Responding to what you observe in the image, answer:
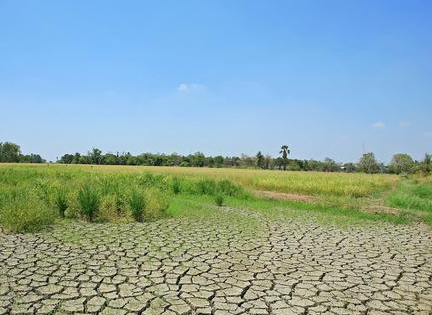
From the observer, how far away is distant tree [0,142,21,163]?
9450 cm

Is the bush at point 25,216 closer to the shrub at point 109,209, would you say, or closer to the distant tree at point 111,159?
the shrub at point 109,209

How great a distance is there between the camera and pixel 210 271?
582 cm

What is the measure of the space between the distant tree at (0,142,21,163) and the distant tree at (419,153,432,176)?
316 ft

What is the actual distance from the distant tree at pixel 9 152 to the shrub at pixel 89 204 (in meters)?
98.7

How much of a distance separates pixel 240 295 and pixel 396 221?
9450mm

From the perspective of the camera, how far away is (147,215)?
426 inches

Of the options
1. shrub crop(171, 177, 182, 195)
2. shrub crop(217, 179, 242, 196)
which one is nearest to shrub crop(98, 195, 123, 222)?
shrub crop(171, 177, 182, 195)

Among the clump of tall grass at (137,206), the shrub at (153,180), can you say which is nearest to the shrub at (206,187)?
the shrub at (153,180)

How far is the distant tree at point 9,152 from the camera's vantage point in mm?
94500

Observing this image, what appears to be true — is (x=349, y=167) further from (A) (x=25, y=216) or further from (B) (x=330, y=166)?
(A) (x=25, y=216)

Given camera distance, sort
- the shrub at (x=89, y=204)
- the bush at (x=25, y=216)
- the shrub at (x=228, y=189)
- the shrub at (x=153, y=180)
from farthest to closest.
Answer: the shrub at (x=153, y=180) → the shrub at (x=228, y=189) → the shrub at (x=89, y=204) → the bush at (x=25, y=216)

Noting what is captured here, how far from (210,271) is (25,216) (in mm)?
5369

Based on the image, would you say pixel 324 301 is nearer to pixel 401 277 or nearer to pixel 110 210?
pixel 401 277

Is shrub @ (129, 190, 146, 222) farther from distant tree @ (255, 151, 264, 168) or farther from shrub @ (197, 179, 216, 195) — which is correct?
distant tree @ (255, 151, 264, 168)
